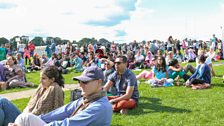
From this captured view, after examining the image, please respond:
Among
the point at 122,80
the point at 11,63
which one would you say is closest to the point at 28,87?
the point at 11,63

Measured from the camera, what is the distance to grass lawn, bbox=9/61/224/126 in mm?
7387

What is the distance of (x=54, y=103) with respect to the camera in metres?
6.10

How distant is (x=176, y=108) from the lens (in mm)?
8688

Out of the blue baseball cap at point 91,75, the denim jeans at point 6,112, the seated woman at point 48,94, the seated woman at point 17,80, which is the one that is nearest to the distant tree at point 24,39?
the seated woman at point 17,80

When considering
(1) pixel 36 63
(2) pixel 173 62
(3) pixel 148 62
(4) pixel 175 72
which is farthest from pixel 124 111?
(1) pixel 36 63

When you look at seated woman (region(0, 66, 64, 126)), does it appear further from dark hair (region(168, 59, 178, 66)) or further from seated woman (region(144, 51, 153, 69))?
seated woman (region(144, 51, 153, 69))

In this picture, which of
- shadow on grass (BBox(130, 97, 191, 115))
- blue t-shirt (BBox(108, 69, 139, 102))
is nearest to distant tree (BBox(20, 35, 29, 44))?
shadow on grass (BBox(130, 97, 191, 115))

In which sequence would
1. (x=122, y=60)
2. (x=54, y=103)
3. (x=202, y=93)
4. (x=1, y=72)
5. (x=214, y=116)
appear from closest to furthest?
(x=54, y=103) < (x=214, y=116) < (x=122, y=60) < (x=202, y=93) < (x=1, y=72)

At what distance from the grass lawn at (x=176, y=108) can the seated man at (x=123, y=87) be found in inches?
9.1

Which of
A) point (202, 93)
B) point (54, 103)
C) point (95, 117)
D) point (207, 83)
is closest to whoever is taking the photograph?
point (95, 117)

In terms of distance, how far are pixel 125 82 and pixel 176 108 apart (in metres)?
1.46

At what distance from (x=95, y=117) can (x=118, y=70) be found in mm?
4474

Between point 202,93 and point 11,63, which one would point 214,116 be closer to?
point 202,93

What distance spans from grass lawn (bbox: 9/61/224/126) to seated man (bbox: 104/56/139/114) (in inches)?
9.1
